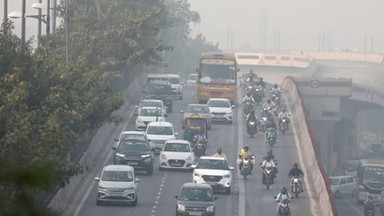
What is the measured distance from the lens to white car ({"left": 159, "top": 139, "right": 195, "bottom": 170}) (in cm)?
4631

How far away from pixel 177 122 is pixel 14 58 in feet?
119

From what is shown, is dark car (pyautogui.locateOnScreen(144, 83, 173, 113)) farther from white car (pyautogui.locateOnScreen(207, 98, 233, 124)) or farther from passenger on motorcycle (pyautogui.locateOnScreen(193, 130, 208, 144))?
passenger on motorcycle (pyautogui.locateOnScreen(193, 130, 208, 144))

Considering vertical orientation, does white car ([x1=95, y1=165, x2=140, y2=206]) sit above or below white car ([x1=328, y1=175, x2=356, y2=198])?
above

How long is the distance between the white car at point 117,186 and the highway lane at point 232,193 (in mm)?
362

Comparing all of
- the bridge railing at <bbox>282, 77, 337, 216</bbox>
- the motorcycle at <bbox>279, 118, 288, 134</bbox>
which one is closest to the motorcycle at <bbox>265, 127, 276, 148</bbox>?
the bridge railing at <bbox>282, 77, 337, 216</bbox>

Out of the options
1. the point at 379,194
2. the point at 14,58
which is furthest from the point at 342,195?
the point at 14,58

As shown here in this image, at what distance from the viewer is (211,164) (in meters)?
41.3

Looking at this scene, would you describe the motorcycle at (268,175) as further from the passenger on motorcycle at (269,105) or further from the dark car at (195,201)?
the passenger on motorcycle at (269,105)

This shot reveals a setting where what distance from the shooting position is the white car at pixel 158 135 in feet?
169

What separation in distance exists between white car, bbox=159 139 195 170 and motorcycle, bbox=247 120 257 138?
43.3 ft

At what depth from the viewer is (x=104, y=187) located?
3588cm

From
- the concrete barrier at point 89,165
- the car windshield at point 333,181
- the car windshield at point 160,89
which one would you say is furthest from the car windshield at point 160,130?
the car windshield at point 160,89

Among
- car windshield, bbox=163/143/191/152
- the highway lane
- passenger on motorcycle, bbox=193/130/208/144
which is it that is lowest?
the highway lane

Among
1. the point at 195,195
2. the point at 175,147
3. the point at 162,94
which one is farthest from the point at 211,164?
the point at 162,94
